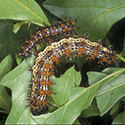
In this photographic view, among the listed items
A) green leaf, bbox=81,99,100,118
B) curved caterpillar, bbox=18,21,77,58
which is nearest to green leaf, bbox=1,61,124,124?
curved caterpillar, bbox=18,21,77,58

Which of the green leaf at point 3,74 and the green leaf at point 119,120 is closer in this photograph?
the green leaf at point 3,74

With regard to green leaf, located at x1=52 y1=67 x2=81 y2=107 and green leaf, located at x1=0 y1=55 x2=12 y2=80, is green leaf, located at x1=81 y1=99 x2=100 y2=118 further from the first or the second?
green leaf, located at x1=0 y1=55 x2=12 y2=80

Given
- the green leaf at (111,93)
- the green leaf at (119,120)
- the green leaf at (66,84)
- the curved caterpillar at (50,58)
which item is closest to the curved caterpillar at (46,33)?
the curved caterpillar at (50,58)

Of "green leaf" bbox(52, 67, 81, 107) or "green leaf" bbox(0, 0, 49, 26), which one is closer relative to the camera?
"green leaf" bbox(0, 0, 49, 26)

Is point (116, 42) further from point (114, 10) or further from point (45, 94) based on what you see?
point (45, 94)

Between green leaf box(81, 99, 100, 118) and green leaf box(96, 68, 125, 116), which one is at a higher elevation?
green leaf box(96, 68, 125, 116)

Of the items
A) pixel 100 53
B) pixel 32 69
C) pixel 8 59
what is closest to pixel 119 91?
pixel 100 53

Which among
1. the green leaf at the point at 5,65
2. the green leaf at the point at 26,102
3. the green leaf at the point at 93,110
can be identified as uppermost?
the green leaf at the point at 5,65

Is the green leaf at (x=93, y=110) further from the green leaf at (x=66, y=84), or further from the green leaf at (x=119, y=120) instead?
the green leaf at (x=66, y=84)
